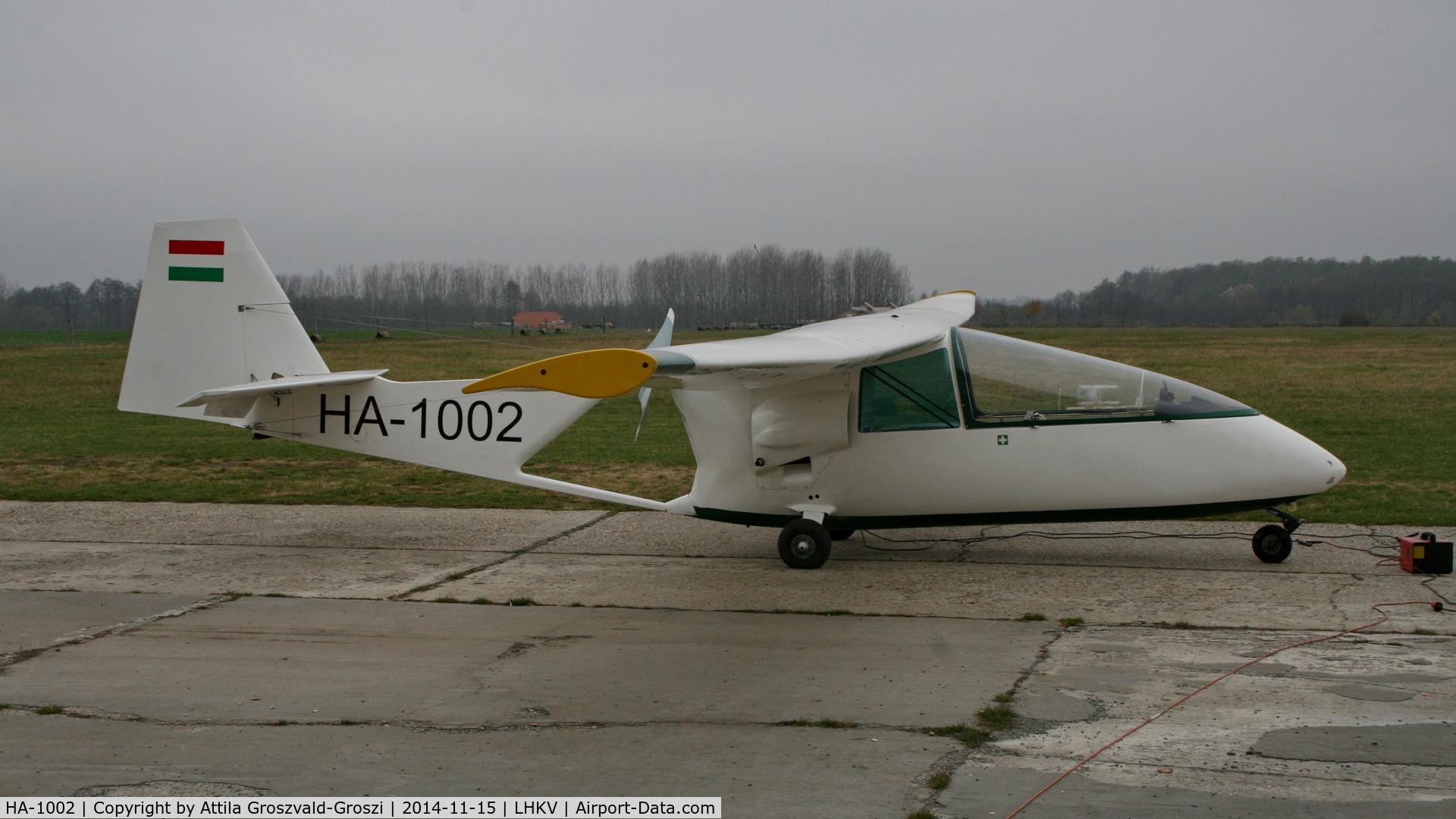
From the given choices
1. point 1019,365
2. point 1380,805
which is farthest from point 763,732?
point 1019,365

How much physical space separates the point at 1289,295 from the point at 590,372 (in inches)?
5223

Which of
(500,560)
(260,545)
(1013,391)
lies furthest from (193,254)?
(1013,391)

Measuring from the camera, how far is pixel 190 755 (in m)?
5.05

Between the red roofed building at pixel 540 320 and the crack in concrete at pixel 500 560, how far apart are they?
17.3 meters

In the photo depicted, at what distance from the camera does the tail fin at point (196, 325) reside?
10.4 metres

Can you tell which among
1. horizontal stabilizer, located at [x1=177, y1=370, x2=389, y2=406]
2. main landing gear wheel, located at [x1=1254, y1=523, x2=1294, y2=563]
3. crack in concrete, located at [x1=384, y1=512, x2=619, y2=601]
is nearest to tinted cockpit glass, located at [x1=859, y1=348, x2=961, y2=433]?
main landing gear wheel, located at [x1=1254, y1=523, x2=1294, y2=563]

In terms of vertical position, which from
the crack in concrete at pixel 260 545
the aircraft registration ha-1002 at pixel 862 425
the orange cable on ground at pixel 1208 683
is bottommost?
the crack in concrete at pixel 260 545

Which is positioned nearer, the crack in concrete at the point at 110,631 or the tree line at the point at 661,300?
the crack in concrete at the point at 110,631

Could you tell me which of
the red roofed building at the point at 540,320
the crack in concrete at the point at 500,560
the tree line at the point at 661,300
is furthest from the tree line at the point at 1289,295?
the crack in concrete at the point at 500,560

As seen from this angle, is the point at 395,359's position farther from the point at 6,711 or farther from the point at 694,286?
the point at 6,711

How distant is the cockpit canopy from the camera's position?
8906 mm

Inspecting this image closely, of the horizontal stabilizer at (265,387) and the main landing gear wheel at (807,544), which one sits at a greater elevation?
the horizontal stabilizer at (265,387)

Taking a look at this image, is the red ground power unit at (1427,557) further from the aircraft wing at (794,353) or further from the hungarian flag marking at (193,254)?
the hungarian flag marking at (193,254)

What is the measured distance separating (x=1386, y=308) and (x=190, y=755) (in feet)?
442
